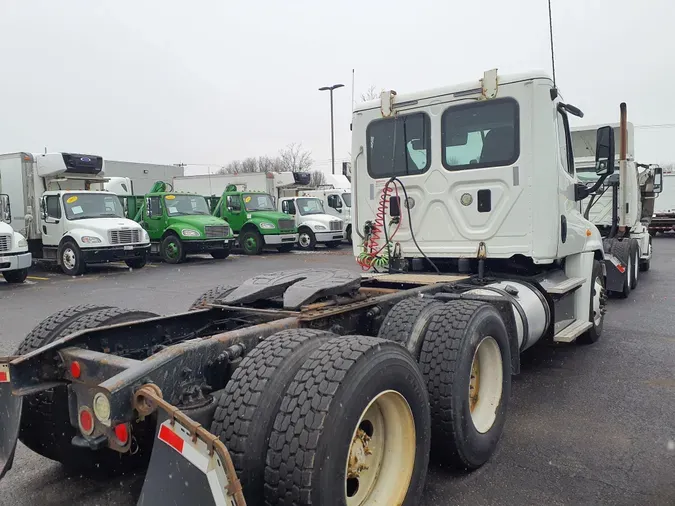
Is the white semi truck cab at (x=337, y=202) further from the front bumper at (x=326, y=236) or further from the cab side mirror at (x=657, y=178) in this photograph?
the cab side mirror at (x=657, y=178)

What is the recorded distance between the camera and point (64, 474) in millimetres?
3395

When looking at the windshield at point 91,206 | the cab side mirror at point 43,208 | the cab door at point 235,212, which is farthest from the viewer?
the cab door at point 235,212

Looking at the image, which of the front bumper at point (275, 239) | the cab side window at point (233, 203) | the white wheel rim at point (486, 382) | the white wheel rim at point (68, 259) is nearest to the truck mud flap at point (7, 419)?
the white wheel rim at point (486, 382)

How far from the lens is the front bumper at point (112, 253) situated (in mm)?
14641

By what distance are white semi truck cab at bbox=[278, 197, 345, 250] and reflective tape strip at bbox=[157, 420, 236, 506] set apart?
65.1ft

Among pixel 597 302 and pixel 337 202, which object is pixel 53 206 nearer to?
pixel 337 202

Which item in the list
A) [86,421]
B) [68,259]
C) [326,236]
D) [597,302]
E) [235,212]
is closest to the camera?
[86,421]

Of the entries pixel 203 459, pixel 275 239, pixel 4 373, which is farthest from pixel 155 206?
pixel 203 459

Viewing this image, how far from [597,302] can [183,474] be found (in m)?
5.50

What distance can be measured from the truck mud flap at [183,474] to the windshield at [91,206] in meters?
14.7

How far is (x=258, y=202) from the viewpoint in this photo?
21.5 metres

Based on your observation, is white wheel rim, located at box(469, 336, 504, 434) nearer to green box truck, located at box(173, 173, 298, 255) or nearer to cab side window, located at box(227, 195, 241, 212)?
green box truck, located at box(173, 173, 298, 255)

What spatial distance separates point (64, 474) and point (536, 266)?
175 inches

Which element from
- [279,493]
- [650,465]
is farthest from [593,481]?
[279,493]
